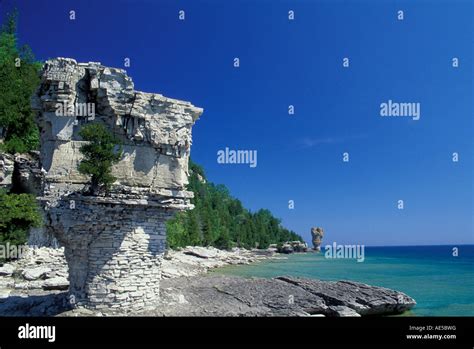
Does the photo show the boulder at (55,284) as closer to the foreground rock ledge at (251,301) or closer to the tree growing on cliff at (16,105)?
the foreground rock ledge at (251,301)

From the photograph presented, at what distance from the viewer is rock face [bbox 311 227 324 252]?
116812 mm

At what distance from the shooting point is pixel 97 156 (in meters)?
11.8

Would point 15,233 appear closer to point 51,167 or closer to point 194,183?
point 51,167

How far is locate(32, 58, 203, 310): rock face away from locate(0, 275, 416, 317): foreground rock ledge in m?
1.12

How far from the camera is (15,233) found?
24.0m

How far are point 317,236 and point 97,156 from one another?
11395 cm

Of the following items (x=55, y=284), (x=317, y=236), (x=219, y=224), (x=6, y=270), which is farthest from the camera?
(x=317, y=236)

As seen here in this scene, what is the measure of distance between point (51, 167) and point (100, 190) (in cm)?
190

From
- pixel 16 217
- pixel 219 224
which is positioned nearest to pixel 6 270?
pixel 16 217

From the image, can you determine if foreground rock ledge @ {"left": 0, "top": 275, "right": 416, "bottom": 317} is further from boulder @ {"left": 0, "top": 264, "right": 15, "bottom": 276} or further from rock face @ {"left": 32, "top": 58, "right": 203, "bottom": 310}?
boulder @ {"left": 0, "top": 264, "right": 15, "bottom": 276}

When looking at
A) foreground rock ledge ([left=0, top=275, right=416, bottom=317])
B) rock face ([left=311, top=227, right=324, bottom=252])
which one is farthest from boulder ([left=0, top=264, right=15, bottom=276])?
rock face ([left=311, top=227, right=324, bottom=252])

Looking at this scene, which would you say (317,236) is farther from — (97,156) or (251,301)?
(97,156)
